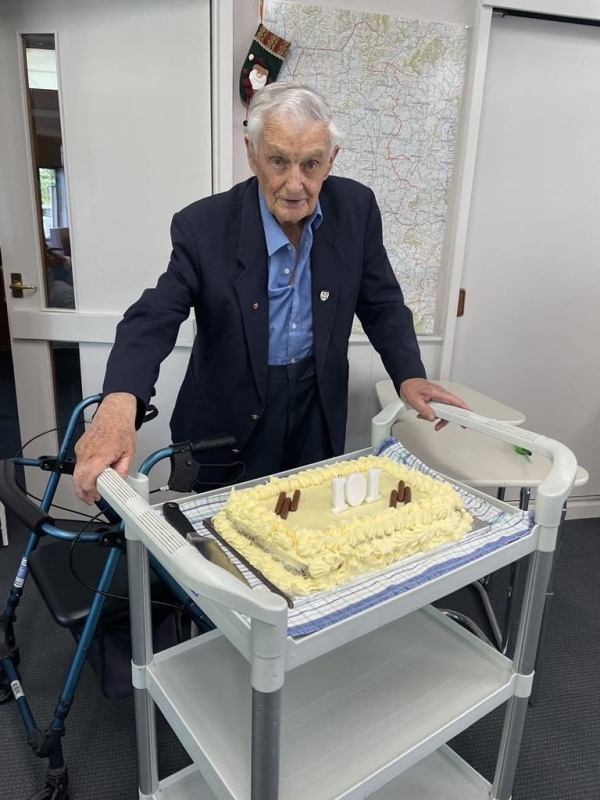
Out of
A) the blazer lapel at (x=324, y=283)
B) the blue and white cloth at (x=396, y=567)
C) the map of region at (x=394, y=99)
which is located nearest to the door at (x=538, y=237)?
the map of region at (x=394, y=99)

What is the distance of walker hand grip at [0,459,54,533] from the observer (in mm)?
1066

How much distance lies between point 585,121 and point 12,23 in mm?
2391

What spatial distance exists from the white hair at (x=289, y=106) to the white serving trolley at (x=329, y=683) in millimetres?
674

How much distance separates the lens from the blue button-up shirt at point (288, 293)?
4.44 ft

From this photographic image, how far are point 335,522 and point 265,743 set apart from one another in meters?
0.37

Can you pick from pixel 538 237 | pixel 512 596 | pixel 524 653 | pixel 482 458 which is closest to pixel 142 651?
pixel 524 653

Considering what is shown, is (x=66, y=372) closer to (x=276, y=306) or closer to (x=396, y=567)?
(x=276, y=306)

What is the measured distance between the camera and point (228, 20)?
2.04 meters

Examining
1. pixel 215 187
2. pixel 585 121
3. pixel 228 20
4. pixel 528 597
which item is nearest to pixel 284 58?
pixel 228 20

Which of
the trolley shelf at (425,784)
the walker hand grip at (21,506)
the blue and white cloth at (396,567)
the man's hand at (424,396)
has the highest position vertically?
the man's hand at (424,396)

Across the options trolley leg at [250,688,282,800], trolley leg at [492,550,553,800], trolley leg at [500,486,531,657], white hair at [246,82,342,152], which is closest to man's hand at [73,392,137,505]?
trolley leg at [250,688,282,800]

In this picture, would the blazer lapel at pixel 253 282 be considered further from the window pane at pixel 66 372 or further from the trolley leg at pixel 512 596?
the window pane at pixel 66 372

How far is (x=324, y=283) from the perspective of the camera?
1.40m

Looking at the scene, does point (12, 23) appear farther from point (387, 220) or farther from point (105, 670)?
point (105, 670)
